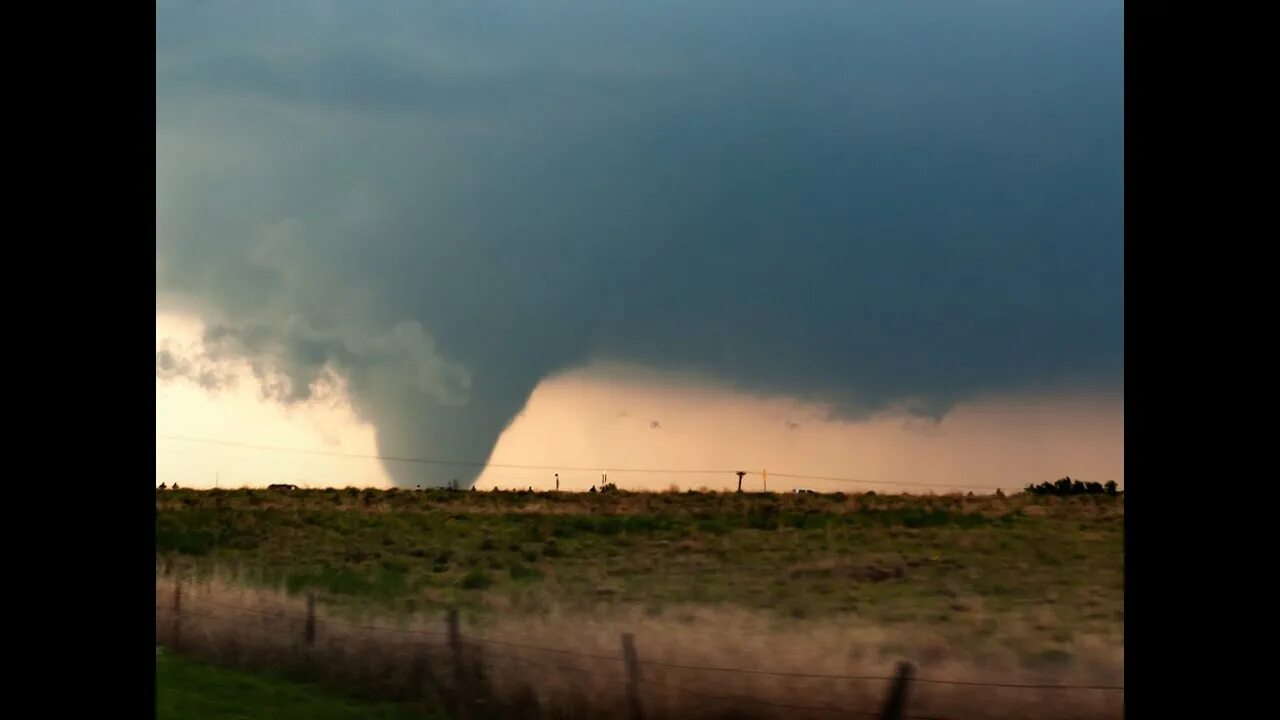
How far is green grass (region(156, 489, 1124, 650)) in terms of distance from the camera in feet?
51.1

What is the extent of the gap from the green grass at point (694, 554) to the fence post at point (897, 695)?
4921 mm

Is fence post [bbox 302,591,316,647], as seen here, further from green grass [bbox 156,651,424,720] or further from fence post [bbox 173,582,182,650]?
fence post [bbox 173,582,182,650]

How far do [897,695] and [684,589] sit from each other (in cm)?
942

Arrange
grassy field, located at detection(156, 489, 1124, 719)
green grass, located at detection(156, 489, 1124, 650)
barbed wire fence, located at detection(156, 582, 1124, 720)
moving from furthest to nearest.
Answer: green grass, located at detection(156, 489, 1124, 650)
grassy field, located at detection(156, 489, 1124, 719)
barbed wire fence, located at detection(156, 582, 1124, 720)

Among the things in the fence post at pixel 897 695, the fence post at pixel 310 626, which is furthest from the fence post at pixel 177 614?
the fence post at pixel 897 695

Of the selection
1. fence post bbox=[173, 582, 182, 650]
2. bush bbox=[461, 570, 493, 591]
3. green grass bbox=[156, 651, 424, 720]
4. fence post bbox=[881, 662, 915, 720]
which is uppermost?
fence post bbox=[881, 662, 915, 720]

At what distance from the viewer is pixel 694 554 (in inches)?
850

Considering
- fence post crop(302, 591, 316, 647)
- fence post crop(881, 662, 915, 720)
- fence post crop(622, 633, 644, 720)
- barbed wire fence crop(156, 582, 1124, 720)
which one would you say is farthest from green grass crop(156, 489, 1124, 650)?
fence post crop(881, 662, 915, 720)

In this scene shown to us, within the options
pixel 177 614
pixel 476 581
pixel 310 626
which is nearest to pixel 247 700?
pixel 310 626

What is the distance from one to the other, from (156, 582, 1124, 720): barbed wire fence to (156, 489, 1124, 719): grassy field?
3cm

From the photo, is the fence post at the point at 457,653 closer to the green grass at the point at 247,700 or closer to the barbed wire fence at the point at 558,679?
the barbed wire fence at the point at 558,679
